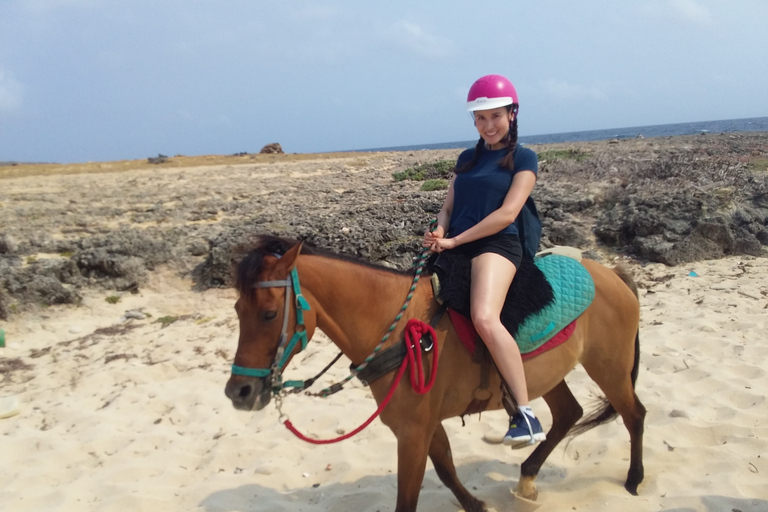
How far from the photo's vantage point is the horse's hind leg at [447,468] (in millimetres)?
2812

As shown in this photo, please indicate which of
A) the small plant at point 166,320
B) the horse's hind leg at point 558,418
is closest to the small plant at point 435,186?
the small plant at point 166,320

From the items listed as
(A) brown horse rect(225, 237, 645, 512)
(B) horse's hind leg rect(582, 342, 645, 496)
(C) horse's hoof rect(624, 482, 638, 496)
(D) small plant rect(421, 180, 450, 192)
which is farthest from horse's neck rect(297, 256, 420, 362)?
(D) small plant rect(421, 180, 450, 192)

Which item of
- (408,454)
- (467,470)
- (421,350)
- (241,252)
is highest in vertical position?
(241,252)

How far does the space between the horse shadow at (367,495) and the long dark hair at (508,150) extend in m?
1.99

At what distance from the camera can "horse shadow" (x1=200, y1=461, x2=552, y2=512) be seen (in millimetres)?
3012

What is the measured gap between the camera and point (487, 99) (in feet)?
8.38

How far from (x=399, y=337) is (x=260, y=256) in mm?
761

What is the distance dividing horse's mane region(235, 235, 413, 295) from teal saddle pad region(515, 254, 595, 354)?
87 cm

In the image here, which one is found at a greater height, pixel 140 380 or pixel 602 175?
pixel 602 175

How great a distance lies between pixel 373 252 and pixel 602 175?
701 cm

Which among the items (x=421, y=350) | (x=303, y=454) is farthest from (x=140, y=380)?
(x=421, y=350)

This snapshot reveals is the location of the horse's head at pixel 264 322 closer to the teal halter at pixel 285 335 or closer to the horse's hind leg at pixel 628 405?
the teal halter at pixel 285 335

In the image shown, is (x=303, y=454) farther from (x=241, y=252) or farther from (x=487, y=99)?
(x=487, y=99)

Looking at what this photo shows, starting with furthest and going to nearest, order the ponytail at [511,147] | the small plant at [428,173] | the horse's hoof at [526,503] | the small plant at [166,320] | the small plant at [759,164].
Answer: the small plant at [428,173], the small plant at [759,164], the small plant at [166,320], the horse's hoof at [526,503], the ponytail at [511,147]
